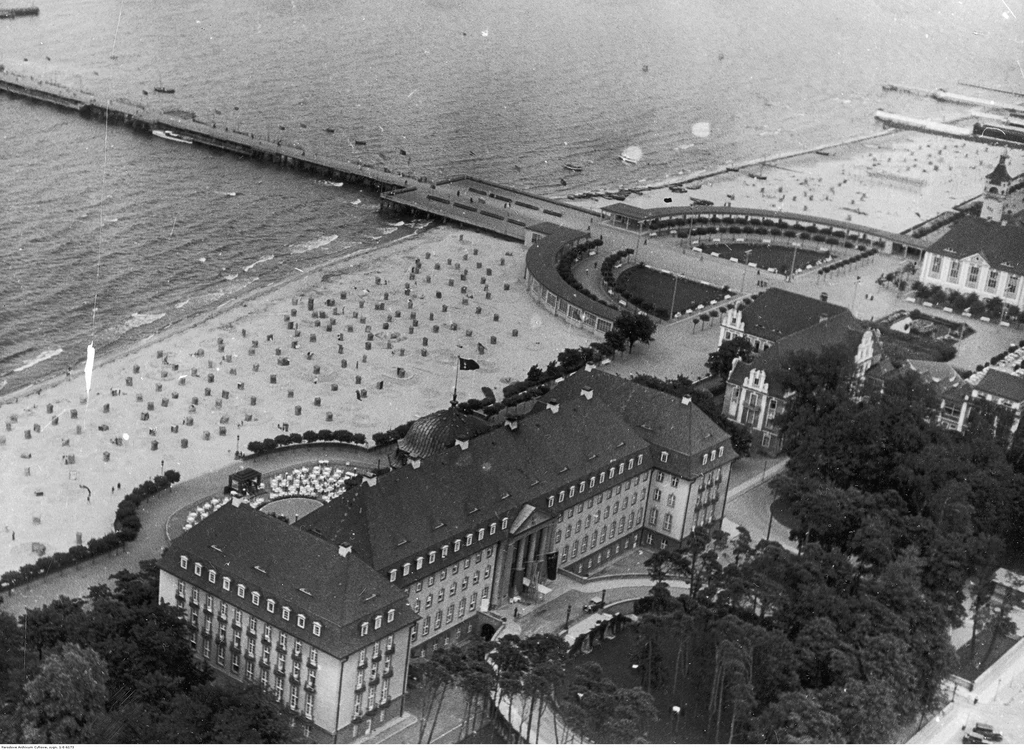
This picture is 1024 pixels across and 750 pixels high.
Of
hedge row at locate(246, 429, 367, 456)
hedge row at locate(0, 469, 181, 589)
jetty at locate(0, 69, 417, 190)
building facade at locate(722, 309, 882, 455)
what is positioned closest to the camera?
hedge row at locate(0, 469, 181, 589)

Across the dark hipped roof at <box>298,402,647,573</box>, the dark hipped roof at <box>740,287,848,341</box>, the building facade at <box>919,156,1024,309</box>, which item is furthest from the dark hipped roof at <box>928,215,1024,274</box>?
the dark hipped roof at <box>298,402,647,573</box>

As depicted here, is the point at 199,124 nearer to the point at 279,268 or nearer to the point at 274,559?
the point at 279,268

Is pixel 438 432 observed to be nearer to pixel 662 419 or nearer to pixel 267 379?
pixel 662 419

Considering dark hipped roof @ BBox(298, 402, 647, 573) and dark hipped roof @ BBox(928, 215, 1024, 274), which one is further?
dark hipped roof @ BBox(928, 215, 1024, 274)

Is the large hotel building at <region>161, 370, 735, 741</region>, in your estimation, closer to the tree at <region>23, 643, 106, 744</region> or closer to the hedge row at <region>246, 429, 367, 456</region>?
the tree at <region>23, 643, 106, 744</region>

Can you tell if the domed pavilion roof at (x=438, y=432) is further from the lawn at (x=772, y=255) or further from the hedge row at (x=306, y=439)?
the lawn at (x=772, y=255)
